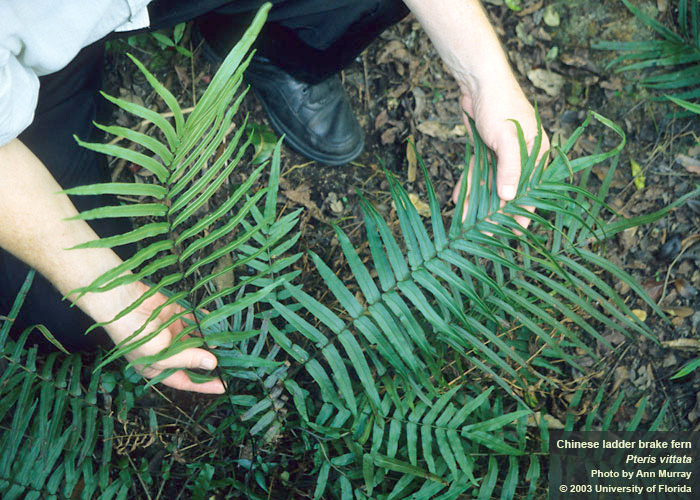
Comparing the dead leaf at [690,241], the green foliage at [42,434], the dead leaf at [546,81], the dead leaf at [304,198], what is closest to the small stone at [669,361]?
the dead leaf at [690,241]

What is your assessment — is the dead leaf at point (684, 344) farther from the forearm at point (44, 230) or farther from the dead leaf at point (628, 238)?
the forearm at point (44, 230)

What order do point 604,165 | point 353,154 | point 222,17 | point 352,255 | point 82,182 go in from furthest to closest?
point 604,165
point 353,154
point 222,17
point 82,182
point 352,255

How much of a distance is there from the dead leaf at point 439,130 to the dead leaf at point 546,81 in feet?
1.17

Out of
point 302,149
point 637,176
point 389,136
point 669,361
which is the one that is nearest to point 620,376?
point 669,361

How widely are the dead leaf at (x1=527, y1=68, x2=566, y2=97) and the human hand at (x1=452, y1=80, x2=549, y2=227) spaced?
2.80ft

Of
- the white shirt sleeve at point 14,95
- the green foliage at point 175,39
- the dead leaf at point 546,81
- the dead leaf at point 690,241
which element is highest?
the green foliage at point 175,39

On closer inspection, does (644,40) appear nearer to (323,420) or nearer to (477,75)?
(477,75)

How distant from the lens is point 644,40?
1.92 metres

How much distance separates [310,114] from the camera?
5.44 feet

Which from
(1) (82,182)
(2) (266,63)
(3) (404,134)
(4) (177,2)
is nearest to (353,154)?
(3) (404,134)

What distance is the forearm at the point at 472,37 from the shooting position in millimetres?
1123

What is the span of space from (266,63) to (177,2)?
42 centimetres

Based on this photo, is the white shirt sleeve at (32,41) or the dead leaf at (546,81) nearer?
the white shirt sleeve at (32,41)

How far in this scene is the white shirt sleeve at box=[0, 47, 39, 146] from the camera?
0.79 metres
